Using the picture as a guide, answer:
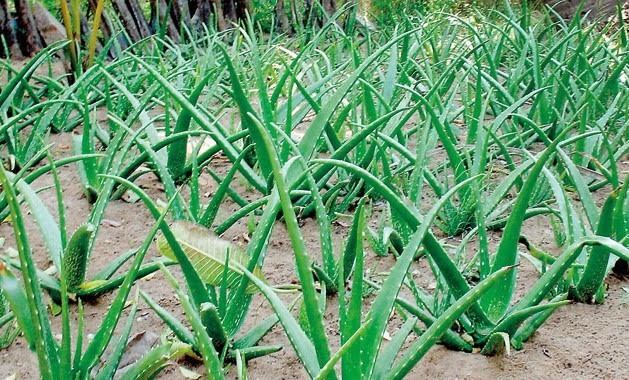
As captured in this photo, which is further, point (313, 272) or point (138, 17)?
point (138, 17)

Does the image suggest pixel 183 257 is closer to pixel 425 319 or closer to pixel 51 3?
pixel 425 319

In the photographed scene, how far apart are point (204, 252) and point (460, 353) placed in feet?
1.49

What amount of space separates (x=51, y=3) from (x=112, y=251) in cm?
299

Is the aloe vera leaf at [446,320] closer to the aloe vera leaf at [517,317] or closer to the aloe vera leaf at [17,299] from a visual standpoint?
the aloe vera leaf at [517,317]

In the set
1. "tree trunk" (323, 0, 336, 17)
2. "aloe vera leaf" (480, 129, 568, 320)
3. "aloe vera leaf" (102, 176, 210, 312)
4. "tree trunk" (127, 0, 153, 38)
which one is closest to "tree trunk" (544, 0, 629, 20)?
"tree trunk" (323, 0, 336, 17)

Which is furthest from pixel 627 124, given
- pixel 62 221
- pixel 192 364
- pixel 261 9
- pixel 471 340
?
pixel 261 9

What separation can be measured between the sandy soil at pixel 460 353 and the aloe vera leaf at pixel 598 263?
0.11 ft

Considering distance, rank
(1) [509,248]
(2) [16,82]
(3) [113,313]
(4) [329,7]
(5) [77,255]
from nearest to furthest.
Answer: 1. (3) [113,313]
2. (1) [509,248]
3. (5) [77,255]
4. (2) [16,82]
5. (4) [329,7]

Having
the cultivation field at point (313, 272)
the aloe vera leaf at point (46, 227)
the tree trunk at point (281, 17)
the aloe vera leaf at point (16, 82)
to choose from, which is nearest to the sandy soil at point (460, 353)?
the cultivation field at point (313, 272)

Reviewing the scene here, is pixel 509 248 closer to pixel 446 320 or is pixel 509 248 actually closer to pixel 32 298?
pixel 446 320

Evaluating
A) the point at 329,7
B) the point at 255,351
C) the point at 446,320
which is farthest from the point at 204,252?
the point at 329,7

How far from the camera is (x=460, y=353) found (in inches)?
42.3

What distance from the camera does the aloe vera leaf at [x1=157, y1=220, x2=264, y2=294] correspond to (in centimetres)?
105

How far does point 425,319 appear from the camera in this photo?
104 centimetres
